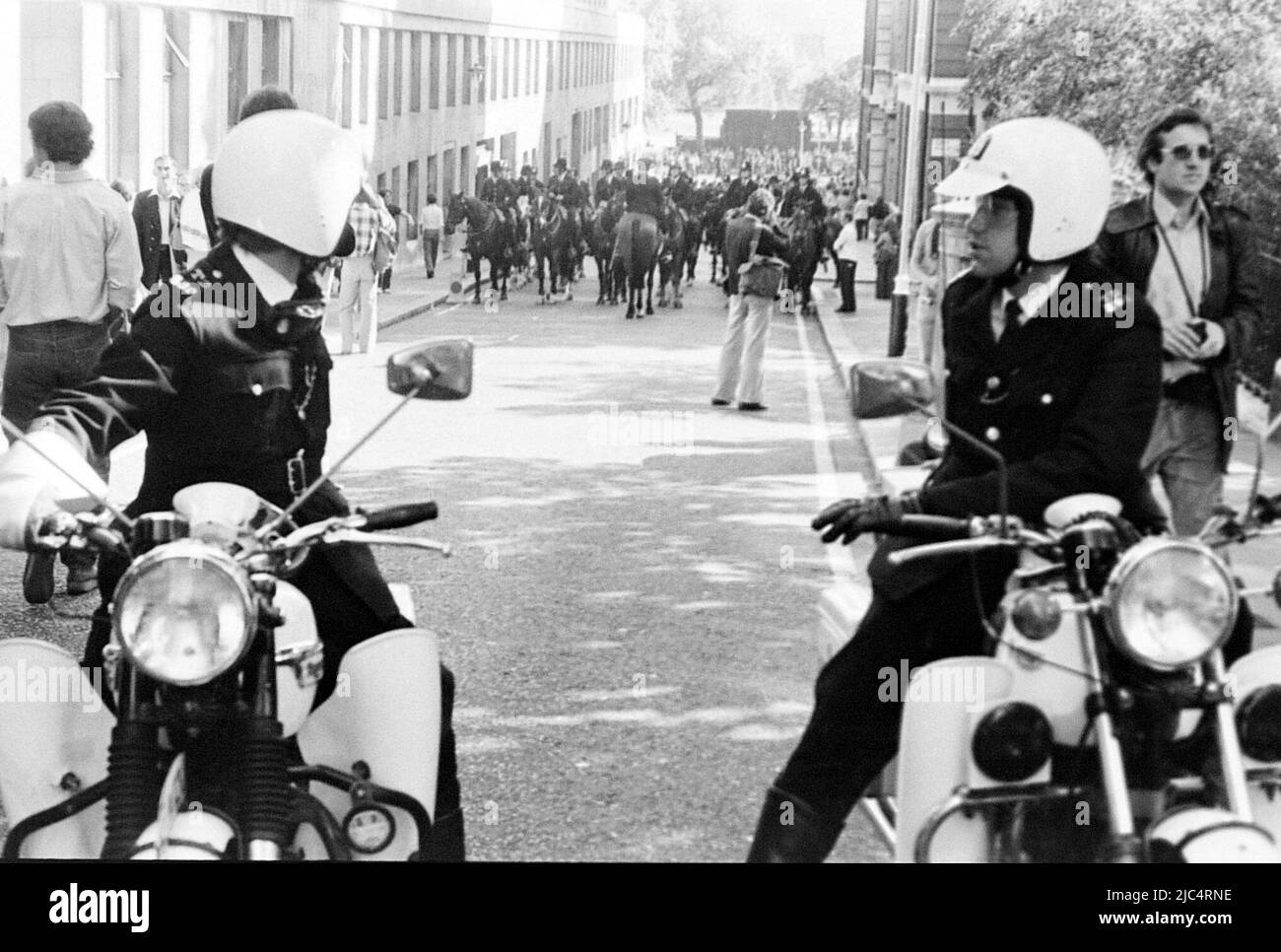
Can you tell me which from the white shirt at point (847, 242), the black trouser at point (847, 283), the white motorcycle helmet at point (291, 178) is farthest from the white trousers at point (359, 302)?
the white motorcycle helmet at point (291, 178)

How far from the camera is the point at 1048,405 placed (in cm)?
373

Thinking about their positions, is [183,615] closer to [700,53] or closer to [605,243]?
[700,53]

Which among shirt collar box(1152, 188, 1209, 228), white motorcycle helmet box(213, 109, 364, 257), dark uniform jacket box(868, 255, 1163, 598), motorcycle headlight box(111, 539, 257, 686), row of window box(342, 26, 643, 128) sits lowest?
motorcycle headlight box(111, 539, 257, 686)

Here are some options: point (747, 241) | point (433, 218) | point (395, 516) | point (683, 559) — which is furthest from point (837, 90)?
point (395, 516)

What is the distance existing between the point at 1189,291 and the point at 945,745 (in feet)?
8.17

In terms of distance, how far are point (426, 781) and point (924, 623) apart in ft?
3.08

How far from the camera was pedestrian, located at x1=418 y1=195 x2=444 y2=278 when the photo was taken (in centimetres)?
2008

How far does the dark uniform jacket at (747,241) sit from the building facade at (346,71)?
1199 mm

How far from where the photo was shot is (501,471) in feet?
34.3

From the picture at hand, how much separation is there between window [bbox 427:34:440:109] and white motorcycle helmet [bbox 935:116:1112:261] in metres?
12.0

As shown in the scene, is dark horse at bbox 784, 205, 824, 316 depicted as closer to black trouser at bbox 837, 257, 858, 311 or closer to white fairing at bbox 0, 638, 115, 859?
black trouser at bbox 837, 257, 858, 311

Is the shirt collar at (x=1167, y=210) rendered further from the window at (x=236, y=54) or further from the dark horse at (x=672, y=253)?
the dark horse at (x=672, y=253)

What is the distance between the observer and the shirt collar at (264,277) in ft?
11.9

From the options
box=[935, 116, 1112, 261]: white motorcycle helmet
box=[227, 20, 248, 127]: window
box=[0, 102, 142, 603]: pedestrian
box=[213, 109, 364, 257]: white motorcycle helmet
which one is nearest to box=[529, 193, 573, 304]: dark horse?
box=[227, 20, 248, 127]: window
